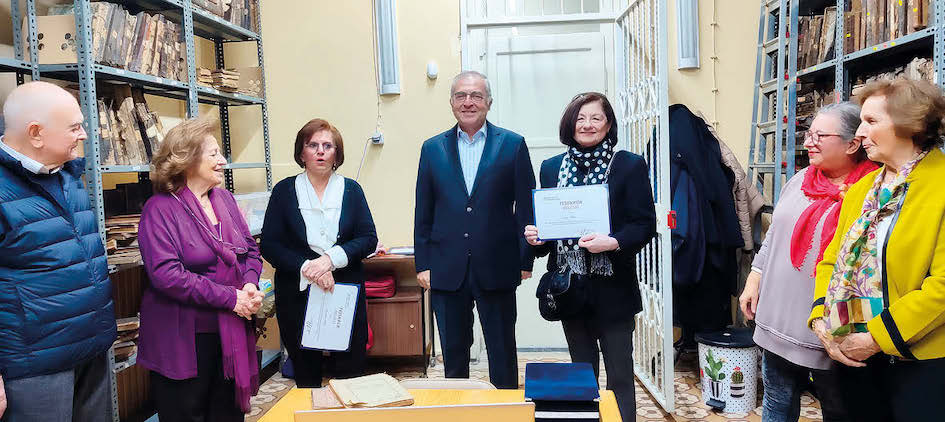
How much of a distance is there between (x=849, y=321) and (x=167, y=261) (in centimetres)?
193

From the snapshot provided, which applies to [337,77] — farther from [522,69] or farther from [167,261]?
[167,261]

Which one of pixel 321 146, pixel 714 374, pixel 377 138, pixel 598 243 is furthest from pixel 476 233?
pixel 377 138

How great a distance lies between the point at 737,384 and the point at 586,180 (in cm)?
164

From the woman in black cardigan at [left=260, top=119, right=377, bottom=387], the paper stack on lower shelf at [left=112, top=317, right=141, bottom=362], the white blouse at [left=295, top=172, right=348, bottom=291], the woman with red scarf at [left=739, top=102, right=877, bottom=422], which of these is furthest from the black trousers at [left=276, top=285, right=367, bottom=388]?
the woman with red scarf at [left=739, top=102, right=877, bottom=422]

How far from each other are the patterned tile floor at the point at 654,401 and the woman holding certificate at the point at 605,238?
108cm

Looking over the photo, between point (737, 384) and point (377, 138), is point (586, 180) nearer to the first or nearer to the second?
point (737, 384)

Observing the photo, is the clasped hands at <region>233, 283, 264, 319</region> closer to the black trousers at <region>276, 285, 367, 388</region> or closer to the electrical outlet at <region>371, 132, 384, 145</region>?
the black trousers at <region>276, 285, 367, 388</region>

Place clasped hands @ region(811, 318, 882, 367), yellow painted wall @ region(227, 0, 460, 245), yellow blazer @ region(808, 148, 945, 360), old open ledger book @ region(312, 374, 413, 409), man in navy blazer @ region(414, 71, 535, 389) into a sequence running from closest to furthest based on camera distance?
old open ledger book @ region(312, 374, 413, 409) < yellow blazer @ region(808, 148, 945, 360) < clasped hands @ region(811, 318, 882, 367) < man in navy blazer @ region(414, 71, 535, 389) < yellow painted wall @ region(227, 0, 460, 245)

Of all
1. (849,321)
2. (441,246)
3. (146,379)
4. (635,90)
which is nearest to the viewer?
(849,321)

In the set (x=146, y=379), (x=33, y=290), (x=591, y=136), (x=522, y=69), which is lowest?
(x=146, y=379)

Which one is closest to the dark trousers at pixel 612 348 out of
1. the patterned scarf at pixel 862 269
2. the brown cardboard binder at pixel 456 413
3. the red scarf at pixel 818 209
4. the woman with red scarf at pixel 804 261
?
the woman with red scarf at pixel 804 261

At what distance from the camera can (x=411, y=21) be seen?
Answer: 4.06 m

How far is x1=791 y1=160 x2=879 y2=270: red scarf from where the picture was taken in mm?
1816

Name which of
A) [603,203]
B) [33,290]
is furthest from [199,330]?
[603,203]
